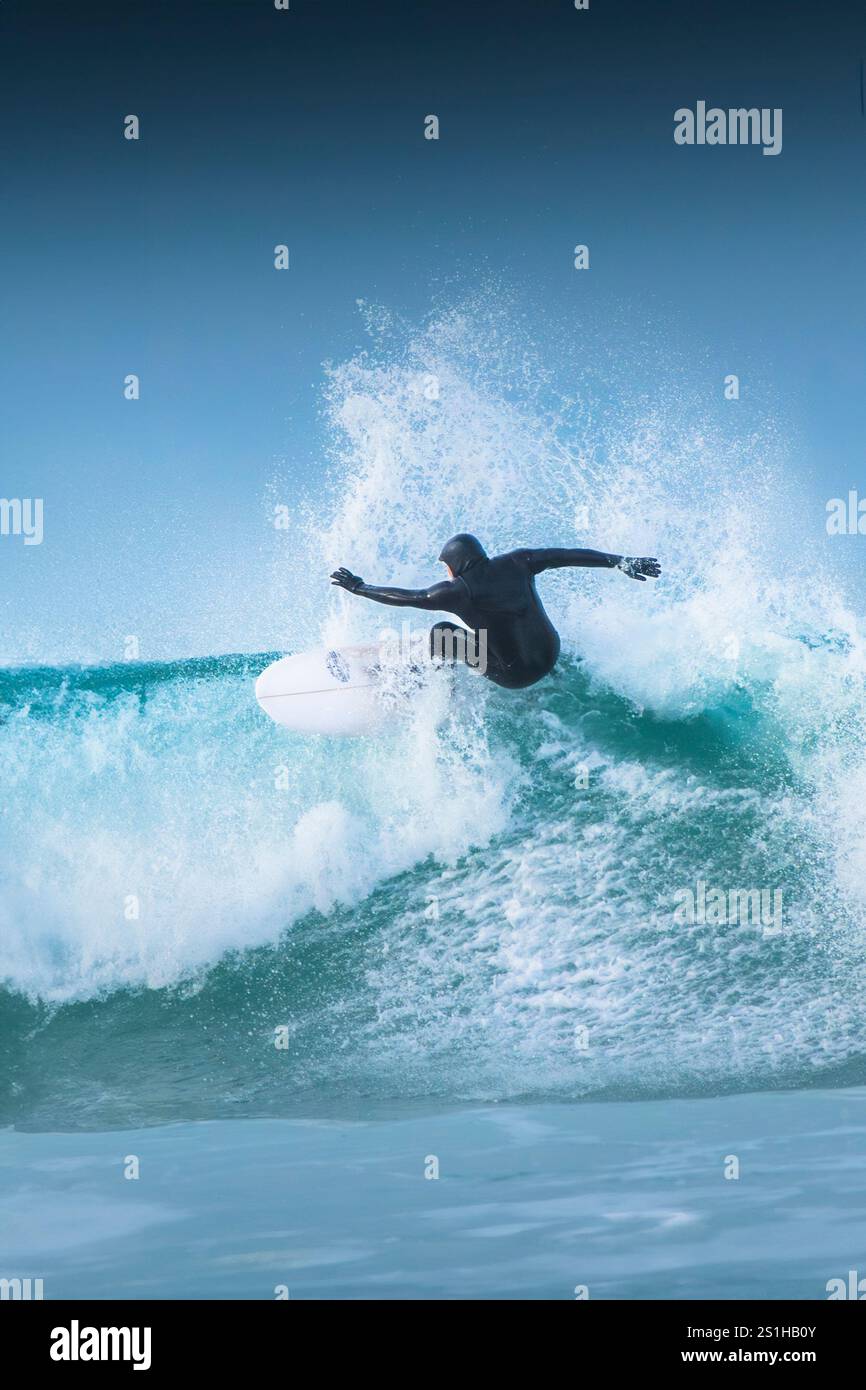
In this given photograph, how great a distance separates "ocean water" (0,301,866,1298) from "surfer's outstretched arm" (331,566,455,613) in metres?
0.64

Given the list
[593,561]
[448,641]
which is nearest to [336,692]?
[448,641]

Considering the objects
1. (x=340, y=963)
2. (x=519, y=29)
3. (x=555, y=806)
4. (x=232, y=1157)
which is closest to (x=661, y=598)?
(x=555, y=806)

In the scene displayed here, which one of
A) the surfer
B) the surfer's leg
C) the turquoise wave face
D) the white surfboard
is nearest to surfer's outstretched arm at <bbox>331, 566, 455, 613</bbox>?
the surfer

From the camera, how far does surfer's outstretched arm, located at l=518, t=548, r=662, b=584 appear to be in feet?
17.2

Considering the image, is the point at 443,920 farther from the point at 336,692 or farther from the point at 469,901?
the point at 336,692

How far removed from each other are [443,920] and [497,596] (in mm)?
1470

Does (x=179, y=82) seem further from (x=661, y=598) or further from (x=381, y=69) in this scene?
(x=661, y=598)

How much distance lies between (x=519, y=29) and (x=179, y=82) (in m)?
1.82

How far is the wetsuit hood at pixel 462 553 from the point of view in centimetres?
529

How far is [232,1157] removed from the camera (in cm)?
425

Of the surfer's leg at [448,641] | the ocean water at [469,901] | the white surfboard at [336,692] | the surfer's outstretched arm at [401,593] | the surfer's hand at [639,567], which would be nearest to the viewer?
the ocean water at [469,901]

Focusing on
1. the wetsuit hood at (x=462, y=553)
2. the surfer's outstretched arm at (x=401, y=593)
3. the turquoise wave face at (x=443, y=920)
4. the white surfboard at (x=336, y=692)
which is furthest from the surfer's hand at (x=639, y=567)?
the white surfboard at (x=336, y=692)

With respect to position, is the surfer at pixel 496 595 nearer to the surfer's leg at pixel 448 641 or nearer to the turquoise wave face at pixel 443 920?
the surfer's leg at pixel 448 641

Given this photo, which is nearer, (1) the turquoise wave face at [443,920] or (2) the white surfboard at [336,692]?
(1) the turquoise wave face at [443,920]
